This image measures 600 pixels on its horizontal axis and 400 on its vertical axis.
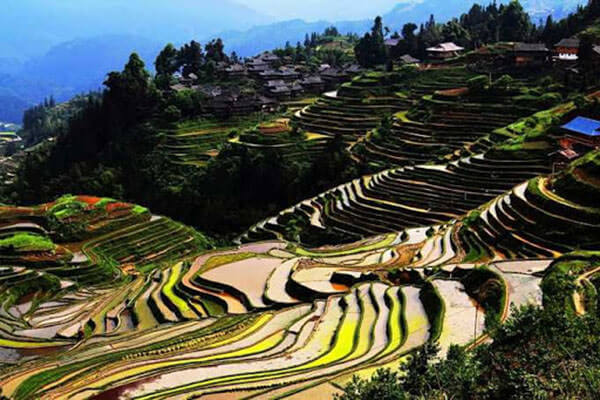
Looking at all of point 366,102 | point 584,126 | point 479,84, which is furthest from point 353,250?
point 366,102

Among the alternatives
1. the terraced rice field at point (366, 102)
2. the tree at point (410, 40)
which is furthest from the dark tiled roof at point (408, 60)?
the terraced rice field at point (366, 102)

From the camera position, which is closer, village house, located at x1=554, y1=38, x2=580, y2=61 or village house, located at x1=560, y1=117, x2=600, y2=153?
village house, located at x1=560, y1=117, x2=600, y2=153

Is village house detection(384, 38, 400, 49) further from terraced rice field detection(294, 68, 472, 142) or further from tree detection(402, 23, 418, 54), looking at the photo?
terraced rice field detection(294, 68, 472, 142)

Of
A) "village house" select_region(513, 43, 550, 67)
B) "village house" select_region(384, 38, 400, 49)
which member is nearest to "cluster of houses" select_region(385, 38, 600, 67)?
"village house" select_region(513, 43, 550, 67)

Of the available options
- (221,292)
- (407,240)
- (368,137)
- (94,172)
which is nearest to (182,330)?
(221,292)

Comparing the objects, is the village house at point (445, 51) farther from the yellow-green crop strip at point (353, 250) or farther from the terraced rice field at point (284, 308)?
the yellow-green crop strip at point (353, 250)

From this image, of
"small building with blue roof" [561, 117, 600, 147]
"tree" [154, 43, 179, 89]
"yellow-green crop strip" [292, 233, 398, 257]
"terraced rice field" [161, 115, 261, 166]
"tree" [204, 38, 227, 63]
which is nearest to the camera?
"yellow-green crop strip" [292, 233, 398, 257]
